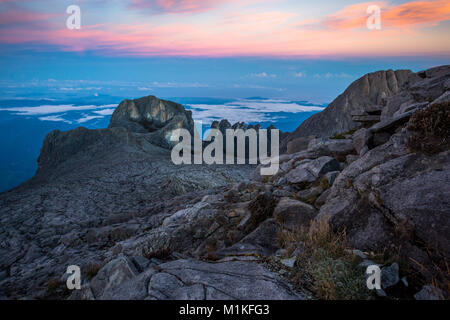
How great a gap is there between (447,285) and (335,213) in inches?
102

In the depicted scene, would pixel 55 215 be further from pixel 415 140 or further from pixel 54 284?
pixel 415 140

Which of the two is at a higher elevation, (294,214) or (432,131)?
(432,131)

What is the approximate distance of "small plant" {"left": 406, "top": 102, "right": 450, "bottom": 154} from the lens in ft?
19.5

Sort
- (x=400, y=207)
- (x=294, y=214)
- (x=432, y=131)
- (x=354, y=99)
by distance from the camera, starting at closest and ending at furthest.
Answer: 1. (x=400, y=207)
2. (x=432, y=131)
3. (x=294, y=214)
4. (x=354, y=99)

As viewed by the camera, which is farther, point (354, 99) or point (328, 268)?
point (354, 99)

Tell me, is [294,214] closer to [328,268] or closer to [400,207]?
[400,207]

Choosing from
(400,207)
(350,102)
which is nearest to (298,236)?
(400,207)

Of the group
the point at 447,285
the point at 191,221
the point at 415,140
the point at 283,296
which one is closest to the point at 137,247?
the point at 191,221

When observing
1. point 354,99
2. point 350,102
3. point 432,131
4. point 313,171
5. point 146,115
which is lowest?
point 313,171

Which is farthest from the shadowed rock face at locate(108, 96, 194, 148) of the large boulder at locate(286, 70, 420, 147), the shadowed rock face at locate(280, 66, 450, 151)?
the large boulder at locate(286, 70, 420, 147)

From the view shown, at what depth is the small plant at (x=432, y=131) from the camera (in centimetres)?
595

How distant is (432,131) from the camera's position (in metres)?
6.23

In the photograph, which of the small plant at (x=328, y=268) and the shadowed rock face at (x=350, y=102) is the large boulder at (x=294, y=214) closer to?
the small plant at (x=328, y=268)

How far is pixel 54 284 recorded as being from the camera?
6.80 m
